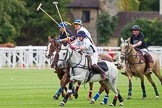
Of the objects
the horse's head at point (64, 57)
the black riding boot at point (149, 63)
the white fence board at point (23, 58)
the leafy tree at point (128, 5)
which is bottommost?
the white fence board at point (23, 58)

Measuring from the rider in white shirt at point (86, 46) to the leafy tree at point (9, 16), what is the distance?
46.5 m

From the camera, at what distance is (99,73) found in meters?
22.8

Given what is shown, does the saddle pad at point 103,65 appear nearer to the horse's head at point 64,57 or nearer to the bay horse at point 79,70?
the bay horse at point 79,70

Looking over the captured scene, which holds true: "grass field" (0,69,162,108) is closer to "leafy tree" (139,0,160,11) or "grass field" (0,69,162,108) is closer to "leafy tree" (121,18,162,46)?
"leafy tree" (121,18,162,46)

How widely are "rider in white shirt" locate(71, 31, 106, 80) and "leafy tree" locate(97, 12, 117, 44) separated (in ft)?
221

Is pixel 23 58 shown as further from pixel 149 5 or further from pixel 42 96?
pixel 149 5

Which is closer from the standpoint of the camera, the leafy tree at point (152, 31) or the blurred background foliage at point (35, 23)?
the blurred background foliage at point (35, 23)

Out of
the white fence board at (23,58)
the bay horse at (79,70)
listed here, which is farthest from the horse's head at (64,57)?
the white fence board at (23,58)

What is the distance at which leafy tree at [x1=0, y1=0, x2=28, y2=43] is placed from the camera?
229ft

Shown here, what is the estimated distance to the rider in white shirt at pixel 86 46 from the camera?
22.6 meters

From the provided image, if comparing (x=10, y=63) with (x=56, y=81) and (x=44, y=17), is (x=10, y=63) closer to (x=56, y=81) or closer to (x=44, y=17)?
(x=56, y=81)

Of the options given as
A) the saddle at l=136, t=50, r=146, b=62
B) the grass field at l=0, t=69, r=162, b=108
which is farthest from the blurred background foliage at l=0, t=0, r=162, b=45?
the saddle at l=136, t=50, r=146, b=62

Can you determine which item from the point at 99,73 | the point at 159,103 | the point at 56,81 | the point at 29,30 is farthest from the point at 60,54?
the point at 29,30

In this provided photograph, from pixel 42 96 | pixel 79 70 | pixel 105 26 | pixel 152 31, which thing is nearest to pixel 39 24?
pixel 105 26
